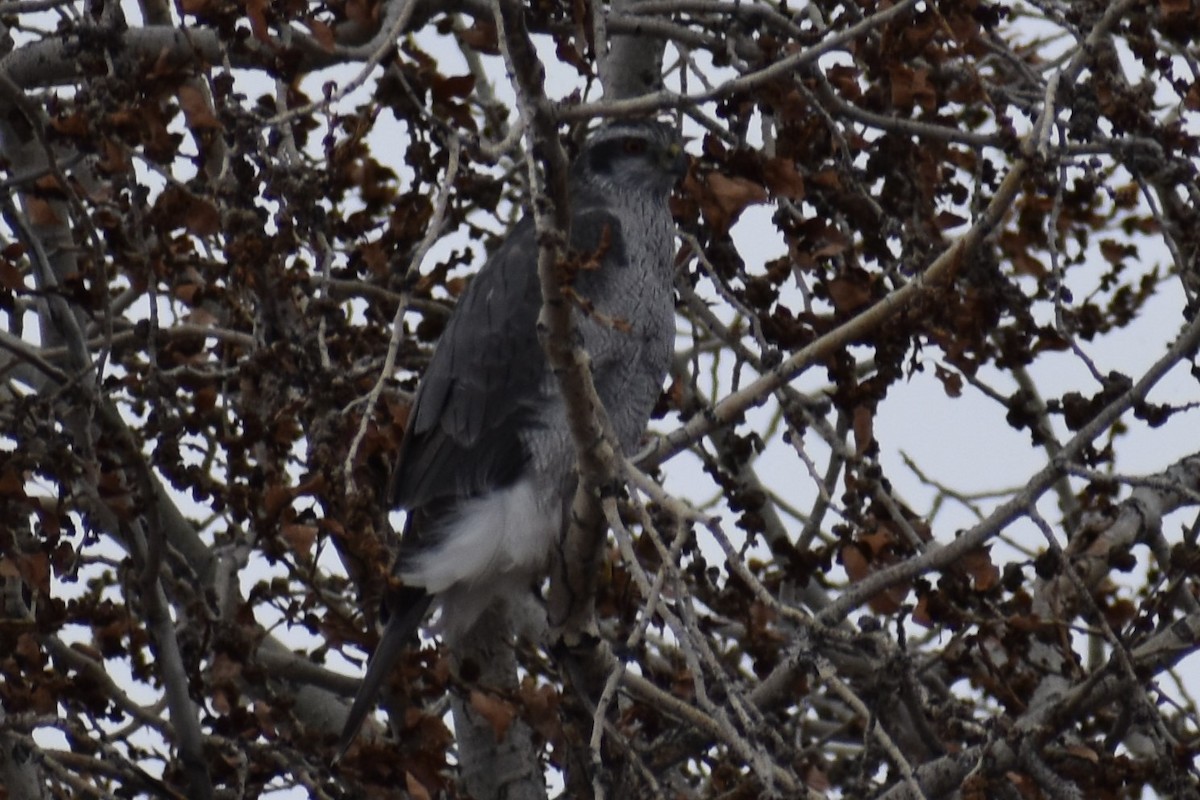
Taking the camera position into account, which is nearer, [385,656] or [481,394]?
[385,656]

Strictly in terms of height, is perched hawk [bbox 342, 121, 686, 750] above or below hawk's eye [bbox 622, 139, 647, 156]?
below

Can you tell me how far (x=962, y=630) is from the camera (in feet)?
11.7

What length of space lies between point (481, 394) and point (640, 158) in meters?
0.82

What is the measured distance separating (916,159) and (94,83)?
5.73 feet

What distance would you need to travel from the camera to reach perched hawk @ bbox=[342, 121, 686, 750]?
4188 millimetres

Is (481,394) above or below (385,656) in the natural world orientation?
above

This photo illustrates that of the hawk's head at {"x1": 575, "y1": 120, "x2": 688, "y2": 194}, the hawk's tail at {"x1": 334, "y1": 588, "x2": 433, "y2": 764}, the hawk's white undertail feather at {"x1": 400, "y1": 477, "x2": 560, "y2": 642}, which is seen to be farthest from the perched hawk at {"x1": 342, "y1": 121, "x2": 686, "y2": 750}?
the hawk's head at {"x1": 575, "y1": 120, "x2": 688, "y2": 194}

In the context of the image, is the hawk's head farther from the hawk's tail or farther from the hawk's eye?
the hawk's tail

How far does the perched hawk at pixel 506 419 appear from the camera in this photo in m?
4.19

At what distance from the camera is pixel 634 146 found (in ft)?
15.1

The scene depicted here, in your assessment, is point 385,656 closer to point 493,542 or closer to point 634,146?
point 493,542

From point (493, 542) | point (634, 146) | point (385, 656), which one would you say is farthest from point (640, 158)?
point (385, 656)

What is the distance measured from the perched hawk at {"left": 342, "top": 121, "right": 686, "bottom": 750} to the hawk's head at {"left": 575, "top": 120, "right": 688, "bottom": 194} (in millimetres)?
260

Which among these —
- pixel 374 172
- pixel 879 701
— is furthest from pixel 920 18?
pixel 879 701
